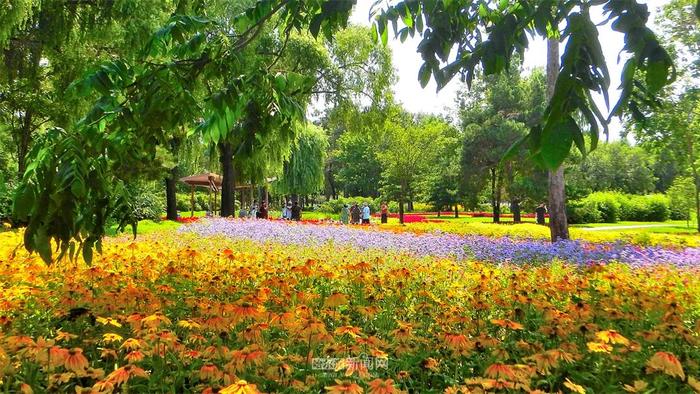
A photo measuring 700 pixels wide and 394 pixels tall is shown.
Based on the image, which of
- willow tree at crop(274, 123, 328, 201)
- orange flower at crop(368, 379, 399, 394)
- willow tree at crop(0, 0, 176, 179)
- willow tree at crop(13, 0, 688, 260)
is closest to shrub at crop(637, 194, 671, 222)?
willow tree at crop(274, 123, 328, 201)

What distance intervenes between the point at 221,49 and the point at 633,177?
203 ft

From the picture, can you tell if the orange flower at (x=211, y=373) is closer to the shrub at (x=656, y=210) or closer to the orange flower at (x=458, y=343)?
the orange flower at (x=458, y=343)

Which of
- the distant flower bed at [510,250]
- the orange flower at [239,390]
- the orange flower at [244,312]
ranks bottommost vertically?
the distant flower bed at [510,250]

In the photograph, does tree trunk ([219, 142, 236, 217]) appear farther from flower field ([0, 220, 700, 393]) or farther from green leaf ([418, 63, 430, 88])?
green leaf ([418, 63, 430, 88])

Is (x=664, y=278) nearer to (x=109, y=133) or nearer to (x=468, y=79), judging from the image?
(x=468, y=79)

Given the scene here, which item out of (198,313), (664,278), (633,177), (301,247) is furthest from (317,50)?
(633,177)

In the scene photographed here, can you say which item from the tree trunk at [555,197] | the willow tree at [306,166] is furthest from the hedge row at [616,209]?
the tree trunk at [555,197]

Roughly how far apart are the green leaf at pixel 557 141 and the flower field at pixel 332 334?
→ 923 millimetres

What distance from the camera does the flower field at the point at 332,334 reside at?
2.06 meters

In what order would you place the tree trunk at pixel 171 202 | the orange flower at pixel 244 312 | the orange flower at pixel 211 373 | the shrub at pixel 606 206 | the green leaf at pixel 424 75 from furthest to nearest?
the shrub at pixel 606 206, the tree trunk at pixel 171 202, the green leaf at pixel 424 75, the orange flower at pixel 244 312, the orange flower at pixel 211 373

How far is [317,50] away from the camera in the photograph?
57.8 feet

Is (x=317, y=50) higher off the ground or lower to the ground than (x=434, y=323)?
higher

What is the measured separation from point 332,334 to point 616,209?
1390 inches

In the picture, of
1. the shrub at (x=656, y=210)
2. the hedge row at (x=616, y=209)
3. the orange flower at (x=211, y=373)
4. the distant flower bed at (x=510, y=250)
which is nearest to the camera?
the orange flower at (x=211, y=373)
